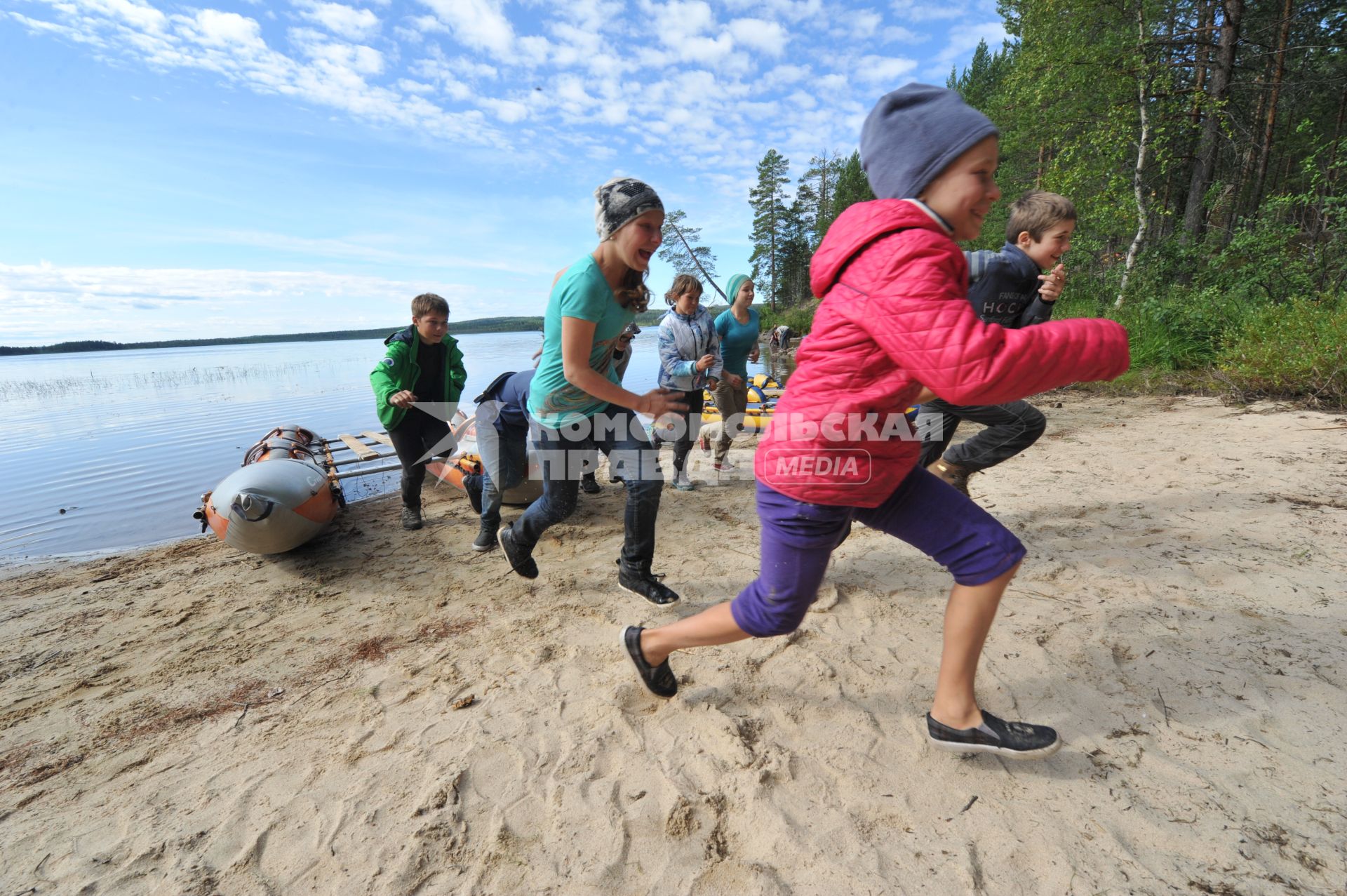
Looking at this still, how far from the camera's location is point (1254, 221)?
915 centimetres

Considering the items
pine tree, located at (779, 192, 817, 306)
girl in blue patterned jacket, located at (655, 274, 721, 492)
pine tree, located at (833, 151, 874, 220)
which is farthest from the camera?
pine tree, located at (779, 192, 817, 306)

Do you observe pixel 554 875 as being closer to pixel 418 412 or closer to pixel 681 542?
pixel 681 542

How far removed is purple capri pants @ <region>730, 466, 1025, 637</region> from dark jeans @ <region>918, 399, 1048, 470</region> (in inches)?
66.0

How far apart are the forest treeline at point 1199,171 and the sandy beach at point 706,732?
4.31 metres

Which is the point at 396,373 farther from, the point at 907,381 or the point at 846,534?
the point at 907,381

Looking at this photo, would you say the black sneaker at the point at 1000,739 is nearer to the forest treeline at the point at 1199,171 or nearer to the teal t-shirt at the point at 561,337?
the teal t-shirt at the point at 561,337

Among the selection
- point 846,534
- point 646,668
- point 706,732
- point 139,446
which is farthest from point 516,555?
point 139,446

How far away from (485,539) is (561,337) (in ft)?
7.52

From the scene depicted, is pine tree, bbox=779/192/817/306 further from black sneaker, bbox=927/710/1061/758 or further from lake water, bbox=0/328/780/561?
black sneaker, bbox=927/710/1061/758

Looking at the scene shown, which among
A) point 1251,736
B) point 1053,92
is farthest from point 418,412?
point 1053,92

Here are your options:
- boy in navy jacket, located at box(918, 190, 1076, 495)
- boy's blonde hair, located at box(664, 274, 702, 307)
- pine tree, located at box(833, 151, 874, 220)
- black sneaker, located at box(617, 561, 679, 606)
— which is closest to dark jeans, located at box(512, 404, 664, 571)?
black sneaker, located at box(617, 561, 679, 606)

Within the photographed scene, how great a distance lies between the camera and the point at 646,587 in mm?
3230

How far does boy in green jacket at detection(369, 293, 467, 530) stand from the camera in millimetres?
4766

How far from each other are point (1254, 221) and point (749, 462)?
32.5 ft
